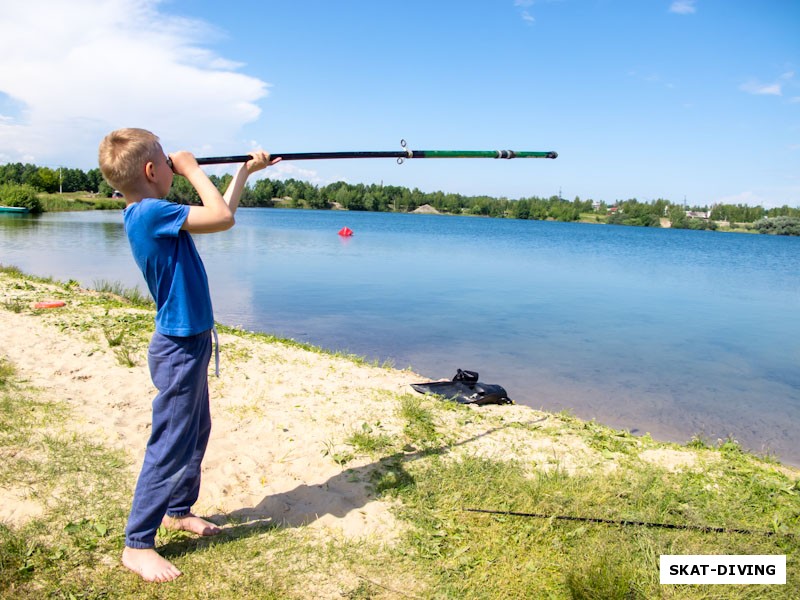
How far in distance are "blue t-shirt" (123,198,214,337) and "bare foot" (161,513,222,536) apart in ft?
4.28

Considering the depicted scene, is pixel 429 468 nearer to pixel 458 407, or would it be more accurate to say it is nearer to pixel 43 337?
pixel 458 407

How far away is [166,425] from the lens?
3156 millimetres

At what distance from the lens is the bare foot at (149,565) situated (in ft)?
9.95

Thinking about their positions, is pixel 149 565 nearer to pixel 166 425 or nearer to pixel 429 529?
pixel 166 425

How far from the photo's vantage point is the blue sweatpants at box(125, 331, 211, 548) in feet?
10.2

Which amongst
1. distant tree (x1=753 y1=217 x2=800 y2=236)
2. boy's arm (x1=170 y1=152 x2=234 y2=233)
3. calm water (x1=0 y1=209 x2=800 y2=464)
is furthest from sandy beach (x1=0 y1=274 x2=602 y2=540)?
distant tree (x1=753 y1=217 x2=800 y2=236)

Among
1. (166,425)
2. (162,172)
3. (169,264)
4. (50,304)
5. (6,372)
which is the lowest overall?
(6,372)

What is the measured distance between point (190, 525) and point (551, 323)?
12.7 m

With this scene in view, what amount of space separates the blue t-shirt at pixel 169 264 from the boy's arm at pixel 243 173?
39 centimetres

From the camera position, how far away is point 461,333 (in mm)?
13211

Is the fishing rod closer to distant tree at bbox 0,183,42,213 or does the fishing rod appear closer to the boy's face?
the boy's face

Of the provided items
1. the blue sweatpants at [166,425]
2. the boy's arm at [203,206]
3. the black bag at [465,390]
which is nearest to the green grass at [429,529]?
the blue sweatpants at [166,425]

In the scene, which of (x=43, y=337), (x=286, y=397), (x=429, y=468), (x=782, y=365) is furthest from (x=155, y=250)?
(x=782, y=365)

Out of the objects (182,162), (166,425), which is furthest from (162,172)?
(166,425)
